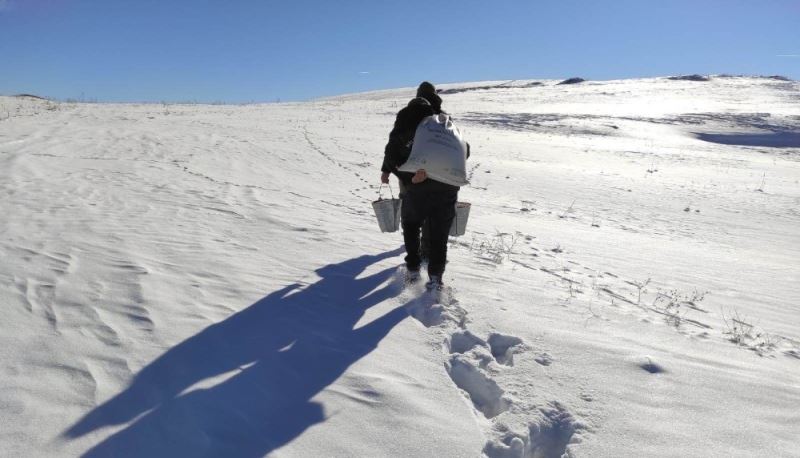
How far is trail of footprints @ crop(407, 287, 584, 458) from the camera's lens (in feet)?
8.03

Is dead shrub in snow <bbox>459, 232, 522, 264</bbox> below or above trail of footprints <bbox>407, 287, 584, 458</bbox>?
above

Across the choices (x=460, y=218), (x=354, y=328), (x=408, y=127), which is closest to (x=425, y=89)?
(x=408, y=127)

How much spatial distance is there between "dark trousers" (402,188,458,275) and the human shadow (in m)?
0.57

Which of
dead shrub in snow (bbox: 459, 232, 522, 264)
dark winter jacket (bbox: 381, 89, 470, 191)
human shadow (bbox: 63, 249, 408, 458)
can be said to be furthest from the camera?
dead shrub in snow (bbox: 459, 232, 522, 264)

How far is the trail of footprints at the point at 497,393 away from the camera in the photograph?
8.03ft

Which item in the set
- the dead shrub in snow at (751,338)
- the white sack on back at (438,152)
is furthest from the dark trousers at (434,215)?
Answer: the dead shrub in snow at (751,338)

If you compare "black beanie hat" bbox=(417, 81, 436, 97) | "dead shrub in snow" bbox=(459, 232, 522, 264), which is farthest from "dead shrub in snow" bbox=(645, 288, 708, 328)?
"black beanie hat" bbox=(417, 81, 436, 97)

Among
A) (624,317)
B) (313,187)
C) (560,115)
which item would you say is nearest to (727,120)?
(560,115)

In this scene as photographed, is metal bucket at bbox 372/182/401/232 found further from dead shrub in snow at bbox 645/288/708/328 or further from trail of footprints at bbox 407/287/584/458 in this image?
dead shrub in snow at bbox 645/288/708/328

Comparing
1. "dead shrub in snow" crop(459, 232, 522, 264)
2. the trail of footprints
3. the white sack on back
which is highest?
the white sack on back

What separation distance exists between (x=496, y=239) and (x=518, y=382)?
150 inches

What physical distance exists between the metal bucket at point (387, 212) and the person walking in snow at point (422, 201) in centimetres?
58

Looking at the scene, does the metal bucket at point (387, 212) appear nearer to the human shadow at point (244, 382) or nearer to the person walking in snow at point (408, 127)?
the person walking in snow at point (408, 127)

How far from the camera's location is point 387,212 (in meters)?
5.09
